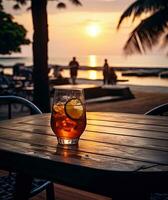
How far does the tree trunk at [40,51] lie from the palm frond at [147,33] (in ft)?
14.5

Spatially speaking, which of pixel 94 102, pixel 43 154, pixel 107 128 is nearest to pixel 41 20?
pixel 94 102

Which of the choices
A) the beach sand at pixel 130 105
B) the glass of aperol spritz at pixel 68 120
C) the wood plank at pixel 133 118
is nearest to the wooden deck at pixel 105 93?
the beach sand at pixel 130 105

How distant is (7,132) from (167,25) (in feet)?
36.0

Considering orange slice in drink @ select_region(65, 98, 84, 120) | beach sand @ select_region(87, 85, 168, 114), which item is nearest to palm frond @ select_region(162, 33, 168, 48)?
beach sand @ select_region(87, 85, 168, 114)

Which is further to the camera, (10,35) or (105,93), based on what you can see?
(10,35)

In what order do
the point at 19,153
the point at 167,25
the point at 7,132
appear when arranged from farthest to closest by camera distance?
1. the point at 167,25
2. the point at 7,132
3. the point at 19,153

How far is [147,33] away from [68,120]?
1077cm

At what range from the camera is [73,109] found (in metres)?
1.77

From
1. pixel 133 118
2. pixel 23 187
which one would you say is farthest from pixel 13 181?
pixel 133 118

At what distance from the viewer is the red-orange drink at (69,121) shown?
177 centimetres

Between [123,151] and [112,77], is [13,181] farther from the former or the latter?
[112,77]

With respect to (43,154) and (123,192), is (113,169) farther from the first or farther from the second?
(43,154)

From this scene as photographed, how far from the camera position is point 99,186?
1.38m

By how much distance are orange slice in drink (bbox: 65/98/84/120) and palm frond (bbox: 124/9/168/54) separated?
10.5 m
